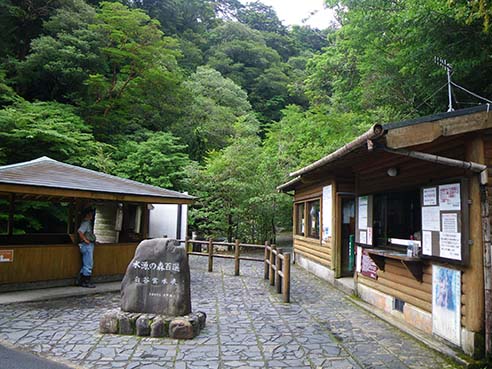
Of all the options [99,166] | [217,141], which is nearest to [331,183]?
[99,166]

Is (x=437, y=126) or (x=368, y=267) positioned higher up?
(x=437, y=126)

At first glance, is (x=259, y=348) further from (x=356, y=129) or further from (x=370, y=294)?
(x=356, y=129)

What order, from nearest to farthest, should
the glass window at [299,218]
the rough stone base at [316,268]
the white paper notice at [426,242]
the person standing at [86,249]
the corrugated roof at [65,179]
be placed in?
the white paper notice at [426,242] < the corrugated roof at [65,179] < the person standing at [86,249] < the rough stone base at [316,268] < the glass window at [299,218]

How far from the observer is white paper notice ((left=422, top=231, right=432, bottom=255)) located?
5.05m

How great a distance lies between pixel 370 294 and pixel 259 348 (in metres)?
3.33

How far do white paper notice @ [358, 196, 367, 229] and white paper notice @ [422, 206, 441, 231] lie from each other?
2.06m

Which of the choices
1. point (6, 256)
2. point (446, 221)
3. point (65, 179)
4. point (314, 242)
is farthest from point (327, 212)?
point (6, 256)

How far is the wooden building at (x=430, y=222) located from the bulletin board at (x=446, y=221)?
0.01 m

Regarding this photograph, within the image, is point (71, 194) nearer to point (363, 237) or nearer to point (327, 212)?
point (363, 237)

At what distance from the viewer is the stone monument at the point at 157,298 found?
5.14 metres

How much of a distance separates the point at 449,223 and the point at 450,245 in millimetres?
285

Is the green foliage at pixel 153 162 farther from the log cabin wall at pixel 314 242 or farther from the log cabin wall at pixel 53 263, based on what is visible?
the log cabin wall at pixel 53 263

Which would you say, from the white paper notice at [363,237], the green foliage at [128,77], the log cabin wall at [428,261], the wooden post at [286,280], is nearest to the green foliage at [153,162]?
the green foliage at [128,77]

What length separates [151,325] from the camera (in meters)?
5.15
